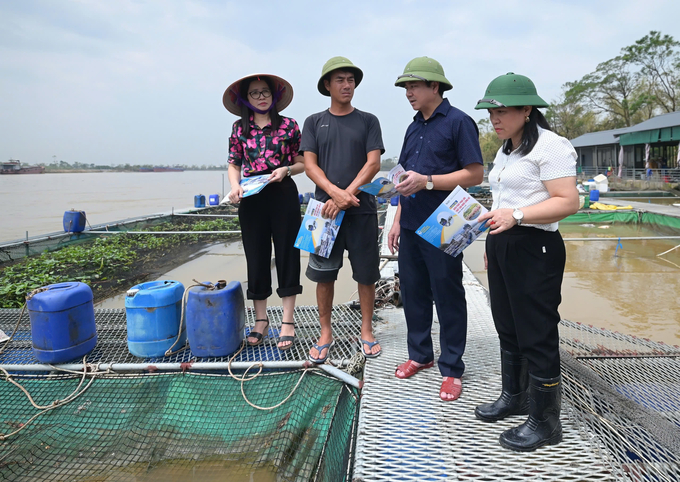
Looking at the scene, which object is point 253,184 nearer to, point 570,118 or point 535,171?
point 535,171

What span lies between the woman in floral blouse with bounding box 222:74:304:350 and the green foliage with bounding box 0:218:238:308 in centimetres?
372

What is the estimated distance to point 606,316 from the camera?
511 centimetres

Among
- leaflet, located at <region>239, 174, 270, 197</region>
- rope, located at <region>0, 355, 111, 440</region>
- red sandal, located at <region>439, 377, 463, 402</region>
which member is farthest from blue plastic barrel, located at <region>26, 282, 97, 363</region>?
red sandal, located at <region>439, 377, 463, 402</region>

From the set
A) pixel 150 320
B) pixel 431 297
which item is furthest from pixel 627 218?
pixel 150 320

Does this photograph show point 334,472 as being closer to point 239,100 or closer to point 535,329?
point 535,329

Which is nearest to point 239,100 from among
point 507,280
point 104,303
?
point 507,280

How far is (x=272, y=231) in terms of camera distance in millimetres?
2686

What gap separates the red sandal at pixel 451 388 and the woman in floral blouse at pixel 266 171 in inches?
41.9

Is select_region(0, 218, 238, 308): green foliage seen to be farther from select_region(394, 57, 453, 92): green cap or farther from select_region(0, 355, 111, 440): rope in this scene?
select_region(394, 57, 453, 92): green cap

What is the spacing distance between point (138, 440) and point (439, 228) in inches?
76.6

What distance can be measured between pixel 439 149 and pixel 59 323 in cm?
236

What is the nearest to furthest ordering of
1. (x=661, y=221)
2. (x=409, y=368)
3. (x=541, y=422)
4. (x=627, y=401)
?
(x=541, y=422) → (x=627, y=401) → (x=409, y=368) → (x=661, y=221)

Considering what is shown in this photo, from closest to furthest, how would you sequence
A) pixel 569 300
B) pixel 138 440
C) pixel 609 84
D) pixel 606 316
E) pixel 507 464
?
1. pixel 507 464
2. pixel 138 440
3. pixel 606 316
4. pixel 569 300
5. pixel 609 84

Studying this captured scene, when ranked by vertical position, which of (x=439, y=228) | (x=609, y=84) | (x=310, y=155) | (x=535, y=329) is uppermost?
(x=609, y=84)
